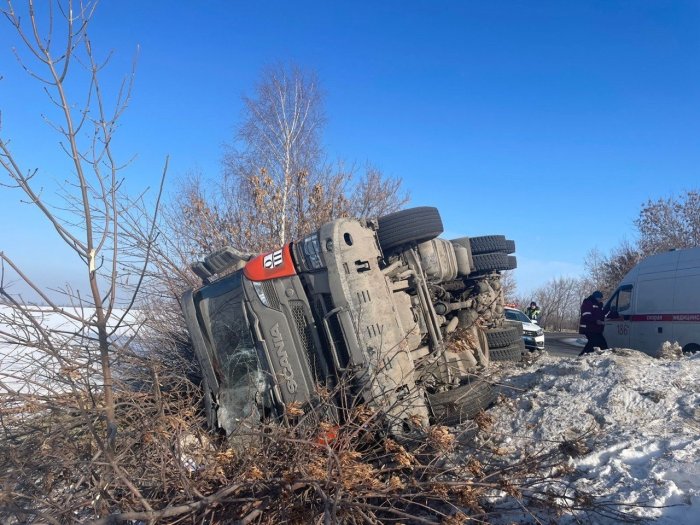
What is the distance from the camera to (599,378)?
484 cm

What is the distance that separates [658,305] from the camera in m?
10.3

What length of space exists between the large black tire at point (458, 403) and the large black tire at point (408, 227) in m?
1.35

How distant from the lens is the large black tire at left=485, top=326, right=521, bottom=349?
651 centimetres

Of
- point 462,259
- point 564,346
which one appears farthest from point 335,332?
point 564,346

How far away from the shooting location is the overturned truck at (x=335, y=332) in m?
4.07

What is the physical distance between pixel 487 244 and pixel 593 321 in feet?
21.1

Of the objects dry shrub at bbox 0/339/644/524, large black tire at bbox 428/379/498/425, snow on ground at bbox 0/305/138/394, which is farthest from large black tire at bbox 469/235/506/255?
snow on ground at bbox 0/305/138/394

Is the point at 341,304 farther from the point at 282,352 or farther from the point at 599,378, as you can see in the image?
the point at 599,378

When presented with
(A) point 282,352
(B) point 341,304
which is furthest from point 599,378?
(A) point 282,352

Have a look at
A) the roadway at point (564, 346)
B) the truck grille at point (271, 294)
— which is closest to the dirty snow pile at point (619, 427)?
the truck grille at point (271, 294)

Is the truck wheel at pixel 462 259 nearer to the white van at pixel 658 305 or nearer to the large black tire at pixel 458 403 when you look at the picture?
the large black tire at pixel 458 403

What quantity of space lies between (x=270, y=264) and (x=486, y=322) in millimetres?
2916

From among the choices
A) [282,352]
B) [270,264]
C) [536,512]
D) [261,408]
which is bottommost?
[536,512]

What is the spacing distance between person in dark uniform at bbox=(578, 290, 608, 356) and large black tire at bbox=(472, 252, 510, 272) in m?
6.08
